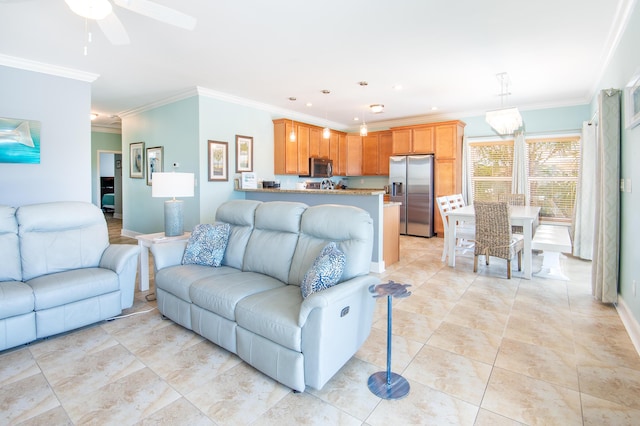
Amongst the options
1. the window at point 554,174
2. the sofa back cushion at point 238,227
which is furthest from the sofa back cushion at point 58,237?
the window at point 554,174

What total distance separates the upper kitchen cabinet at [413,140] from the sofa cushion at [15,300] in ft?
21.7

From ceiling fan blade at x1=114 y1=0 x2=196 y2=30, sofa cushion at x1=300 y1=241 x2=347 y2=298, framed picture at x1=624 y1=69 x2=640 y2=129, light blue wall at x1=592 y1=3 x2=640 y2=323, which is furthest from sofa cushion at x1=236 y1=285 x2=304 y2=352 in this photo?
framed picture at x1=624 y1=69 x2=640 y2=129

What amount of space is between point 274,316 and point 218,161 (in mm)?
4029

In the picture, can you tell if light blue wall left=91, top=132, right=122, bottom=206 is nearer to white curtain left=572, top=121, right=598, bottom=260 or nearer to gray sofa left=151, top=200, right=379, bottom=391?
gray sofa left=151, top=200, right=379, bottom=391

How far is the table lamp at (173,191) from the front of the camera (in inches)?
136

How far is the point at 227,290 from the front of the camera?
2404 mm

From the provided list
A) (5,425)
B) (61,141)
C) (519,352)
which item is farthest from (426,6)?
(61,141)

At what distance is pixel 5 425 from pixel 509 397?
8.94 ft

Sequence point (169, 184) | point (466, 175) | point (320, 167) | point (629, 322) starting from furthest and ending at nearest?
1. point (320, 167)
2. point (466, 175)
3. point (169, 184)
4. point (629, 322)

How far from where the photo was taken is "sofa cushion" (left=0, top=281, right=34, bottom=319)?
238 centimetres

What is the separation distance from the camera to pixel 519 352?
245 centimetres

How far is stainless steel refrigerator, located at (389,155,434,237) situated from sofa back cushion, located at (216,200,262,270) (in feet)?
15.5

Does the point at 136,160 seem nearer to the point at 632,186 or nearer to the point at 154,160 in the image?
the point at 154,160

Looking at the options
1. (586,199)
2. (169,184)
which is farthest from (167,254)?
(586,199)
